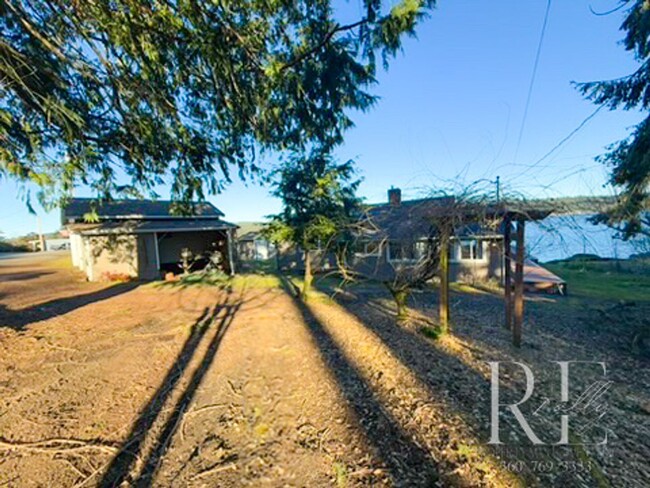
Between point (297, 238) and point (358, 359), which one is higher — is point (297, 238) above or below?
above

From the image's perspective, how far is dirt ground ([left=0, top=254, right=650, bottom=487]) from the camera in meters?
2.51

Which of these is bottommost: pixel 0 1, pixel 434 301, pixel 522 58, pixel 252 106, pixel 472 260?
pixel 434 301

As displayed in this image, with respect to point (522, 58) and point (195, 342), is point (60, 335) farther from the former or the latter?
point (522, 58)

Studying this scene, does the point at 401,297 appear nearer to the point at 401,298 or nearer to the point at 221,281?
the point at 401,298

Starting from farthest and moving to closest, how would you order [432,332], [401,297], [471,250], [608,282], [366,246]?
[471,250]
[608,282]
[366,246]
[401,297]
[432,332]

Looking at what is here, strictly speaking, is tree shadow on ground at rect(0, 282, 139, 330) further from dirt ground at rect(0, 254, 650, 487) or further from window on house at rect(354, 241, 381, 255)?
window on house at rect(354, 241, 381, 255)

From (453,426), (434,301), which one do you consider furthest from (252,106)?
(434,301)

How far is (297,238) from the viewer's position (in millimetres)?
8688

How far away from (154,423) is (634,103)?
12607mm

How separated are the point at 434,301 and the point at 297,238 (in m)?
4.94

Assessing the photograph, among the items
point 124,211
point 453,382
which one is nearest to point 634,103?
point 453,382

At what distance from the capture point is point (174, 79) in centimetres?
423

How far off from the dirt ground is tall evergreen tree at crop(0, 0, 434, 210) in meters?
3.11

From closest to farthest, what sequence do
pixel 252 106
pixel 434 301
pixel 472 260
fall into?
pixel 252 106, pixel 434 301, pixel 472 260
